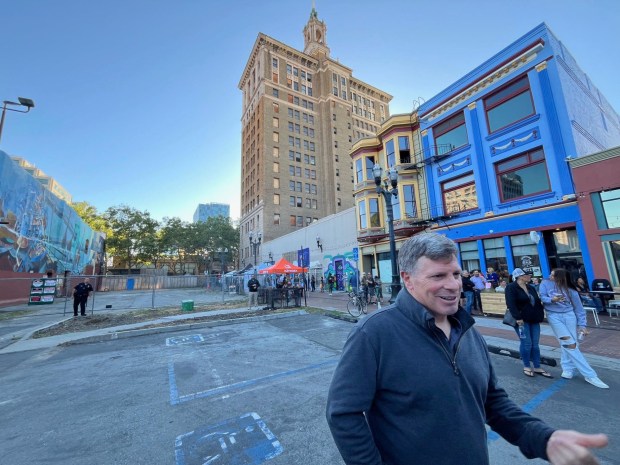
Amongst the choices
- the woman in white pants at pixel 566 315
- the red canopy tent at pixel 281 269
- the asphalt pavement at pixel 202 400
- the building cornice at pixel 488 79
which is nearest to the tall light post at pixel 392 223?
the asphalt pavement at pixel 202 400

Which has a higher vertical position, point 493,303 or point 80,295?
point 80,295

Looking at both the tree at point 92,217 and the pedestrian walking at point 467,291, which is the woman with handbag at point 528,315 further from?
the tree at point 92,217

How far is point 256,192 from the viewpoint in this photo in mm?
49062

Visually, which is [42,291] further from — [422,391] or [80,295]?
[422,391]

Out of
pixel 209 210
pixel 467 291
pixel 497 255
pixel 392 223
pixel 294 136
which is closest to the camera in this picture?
pixel 467 291

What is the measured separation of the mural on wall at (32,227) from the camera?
1845 cm

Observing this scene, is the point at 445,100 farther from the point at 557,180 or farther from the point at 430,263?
the point at 430,263

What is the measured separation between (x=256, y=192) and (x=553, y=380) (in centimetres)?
4728

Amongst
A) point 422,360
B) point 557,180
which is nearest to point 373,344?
point 422,360

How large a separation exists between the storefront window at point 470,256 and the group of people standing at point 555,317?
12.2 m

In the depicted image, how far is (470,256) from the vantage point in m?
16.7

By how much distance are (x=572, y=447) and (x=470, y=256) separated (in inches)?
699

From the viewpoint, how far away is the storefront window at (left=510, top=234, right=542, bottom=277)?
13659mm

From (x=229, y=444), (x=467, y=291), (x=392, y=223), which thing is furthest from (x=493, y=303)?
(x=229, y=444)
